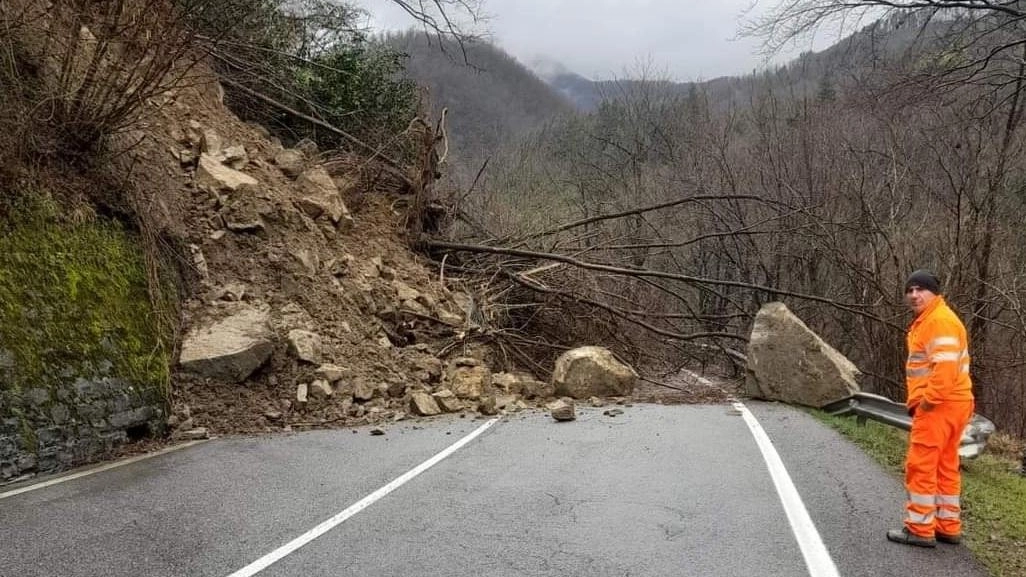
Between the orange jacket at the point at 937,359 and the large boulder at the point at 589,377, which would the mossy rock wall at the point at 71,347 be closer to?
the large boulder at the point at 589,377

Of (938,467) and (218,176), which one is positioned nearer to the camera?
(938,467)

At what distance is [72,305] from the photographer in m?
7.37

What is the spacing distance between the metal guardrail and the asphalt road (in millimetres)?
844

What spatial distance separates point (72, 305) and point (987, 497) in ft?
28.9

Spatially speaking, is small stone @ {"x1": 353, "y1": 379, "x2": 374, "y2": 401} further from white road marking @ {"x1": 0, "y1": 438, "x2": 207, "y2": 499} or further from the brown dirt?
white road marking @ {"x1": 0, "y1": 438, "x2": 207, "y2": 499}

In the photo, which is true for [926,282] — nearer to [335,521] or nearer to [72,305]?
[335,521]

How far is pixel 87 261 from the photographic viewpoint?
7.91 meters

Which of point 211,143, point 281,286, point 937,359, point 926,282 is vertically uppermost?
point 211,143

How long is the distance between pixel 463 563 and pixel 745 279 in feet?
66.6

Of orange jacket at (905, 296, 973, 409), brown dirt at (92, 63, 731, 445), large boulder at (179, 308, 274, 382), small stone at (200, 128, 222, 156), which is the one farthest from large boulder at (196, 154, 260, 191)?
orange jacket at (905, 296, 973, 409)

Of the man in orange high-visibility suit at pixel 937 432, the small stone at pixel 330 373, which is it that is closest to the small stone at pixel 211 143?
the small stone at pixel 330 373

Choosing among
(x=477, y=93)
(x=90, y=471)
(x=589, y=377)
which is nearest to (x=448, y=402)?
(x=589, y=377)

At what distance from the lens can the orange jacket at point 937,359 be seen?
485 centimetres

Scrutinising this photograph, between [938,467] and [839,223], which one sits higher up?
[839,223]
